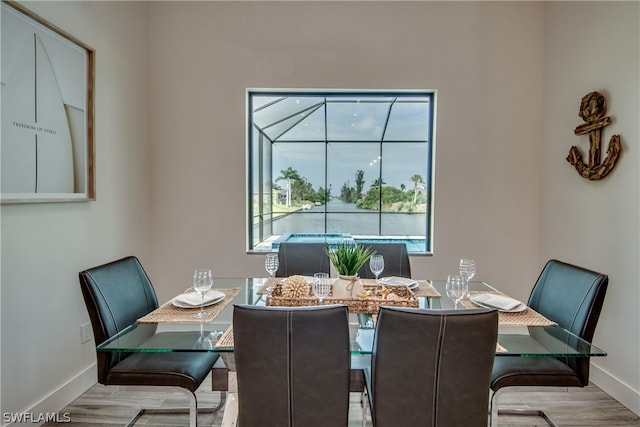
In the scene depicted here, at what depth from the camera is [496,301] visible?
1.77 meters

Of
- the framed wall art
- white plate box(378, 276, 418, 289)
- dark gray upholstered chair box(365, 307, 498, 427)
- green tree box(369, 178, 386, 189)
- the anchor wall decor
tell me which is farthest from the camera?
green tree box(369, 178, 386, 189)

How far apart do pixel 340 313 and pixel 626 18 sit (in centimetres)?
270

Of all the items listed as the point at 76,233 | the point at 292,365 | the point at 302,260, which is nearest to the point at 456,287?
the point at 292,365

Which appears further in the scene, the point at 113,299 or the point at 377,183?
the point at 377,183

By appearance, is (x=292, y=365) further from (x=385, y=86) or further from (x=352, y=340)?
(x=385, y=86)

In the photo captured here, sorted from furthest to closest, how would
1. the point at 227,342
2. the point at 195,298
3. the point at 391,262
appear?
1. the point at 391,262
2. the point at 195,298
3. the point at 227,342

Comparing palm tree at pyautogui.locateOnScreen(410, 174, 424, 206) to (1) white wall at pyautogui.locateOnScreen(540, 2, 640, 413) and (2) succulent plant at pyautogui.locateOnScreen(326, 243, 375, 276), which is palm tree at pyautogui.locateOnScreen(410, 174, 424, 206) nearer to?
(1) white wall at pyautogui.locateOnScreen(540, 2, 640, 413)

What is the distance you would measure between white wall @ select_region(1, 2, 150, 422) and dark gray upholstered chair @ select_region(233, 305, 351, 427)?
1472 mm

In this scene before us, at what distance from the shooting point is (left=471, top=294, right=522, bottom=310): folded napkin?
171cm

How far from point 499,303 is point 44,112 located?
2.70 meters

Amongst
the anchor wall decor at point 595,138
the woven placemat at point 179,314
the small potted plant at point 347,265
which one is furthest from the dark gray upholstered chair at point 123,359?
the anchor wall decor at point 595,138

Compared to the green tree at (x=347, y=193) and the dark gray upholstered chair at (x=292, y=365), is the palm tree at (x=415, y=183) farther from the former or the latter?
the dark gray upholstered chair at (x=292, y=365)

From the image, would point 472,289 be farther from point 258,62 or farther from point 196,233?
point 258,62

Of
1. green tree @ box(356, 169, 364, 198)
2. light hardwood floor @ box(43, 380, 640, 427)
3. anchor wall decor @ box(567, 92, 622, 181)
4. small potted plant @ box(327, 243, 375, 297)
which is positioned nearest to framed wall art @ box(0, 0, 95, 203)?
light hardwood floor @ box(43, 380, 640, 427)
